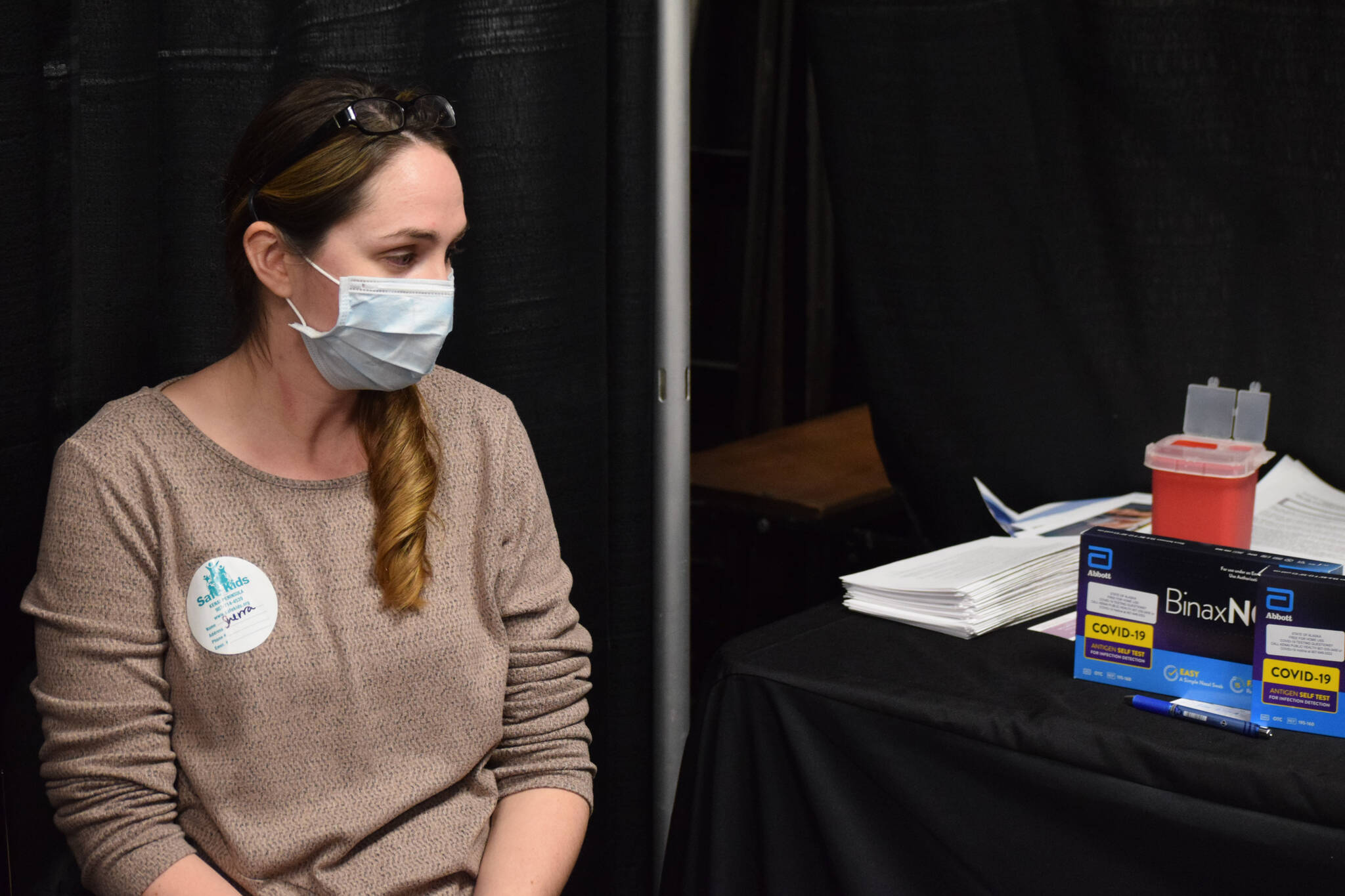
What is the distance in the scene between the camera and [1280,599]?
105cm

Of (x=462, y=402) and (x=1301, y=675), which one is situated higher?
(x=462, y=402)

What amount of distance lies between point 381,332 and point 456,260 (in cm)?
42

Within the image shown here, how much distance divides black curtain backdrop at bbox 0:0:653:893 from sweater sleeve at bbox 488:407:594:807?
33 centimetres

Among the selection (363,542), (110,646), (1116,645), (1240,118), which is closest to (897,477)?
(1240,118)

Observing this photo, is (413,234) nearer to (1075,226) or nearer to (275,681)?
(275,681)

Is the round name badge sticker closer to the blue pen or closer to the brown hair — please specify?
the brown hair

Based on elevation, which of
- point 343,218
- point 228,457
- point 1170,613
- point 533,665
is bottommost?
point 533,665

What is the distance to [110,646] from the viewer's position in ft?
3.56

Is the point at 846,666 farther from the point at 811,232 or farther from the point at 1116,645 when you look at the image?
the point at 811,232

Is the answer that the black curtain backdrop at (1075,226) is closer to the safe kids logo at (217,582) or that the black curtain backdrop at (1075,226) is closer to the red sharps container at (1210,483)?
the red sharps container at (1210,483)

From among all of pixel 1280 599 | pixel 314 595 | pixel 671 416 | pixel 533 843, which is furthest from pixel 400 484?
pixel 1280 599

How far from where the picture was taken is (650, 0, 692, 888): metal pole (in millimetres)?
1620

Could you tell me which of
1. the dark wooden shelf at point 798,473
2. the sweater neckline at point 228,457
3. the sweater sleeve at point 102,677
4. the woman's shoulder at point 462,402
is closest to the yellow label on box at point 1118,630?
the woman's shoulder at point 462,402

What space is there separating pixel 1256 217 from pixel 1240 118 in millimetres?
136
